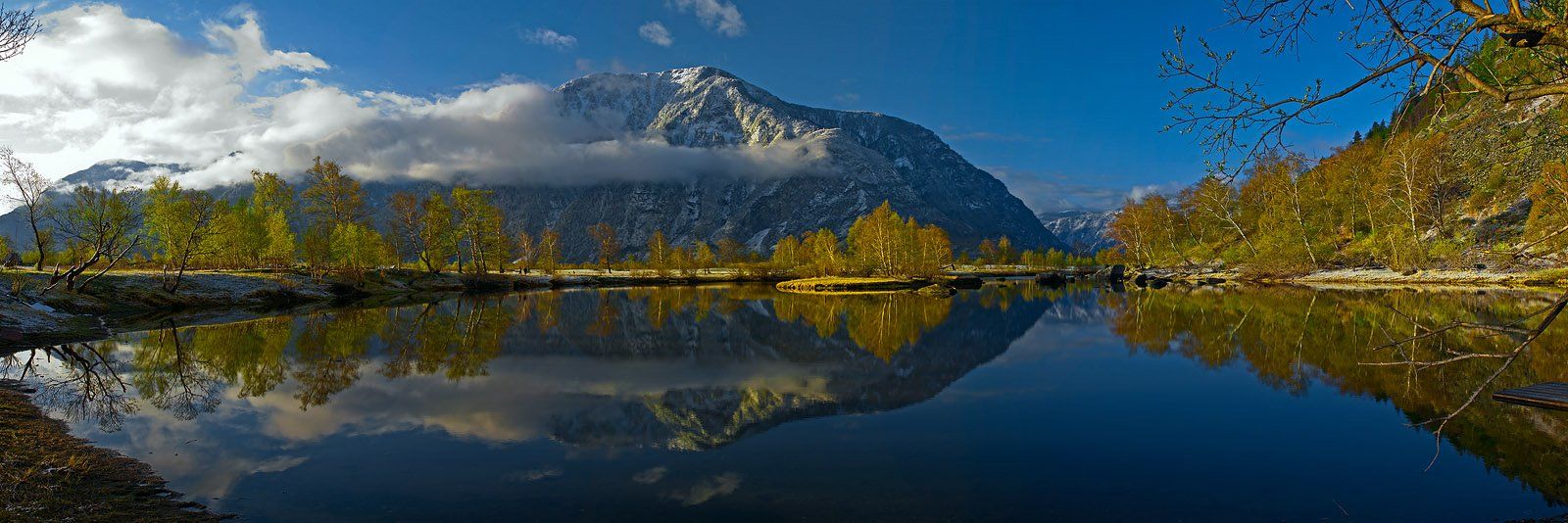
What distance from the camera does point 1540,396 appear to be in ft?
46.1

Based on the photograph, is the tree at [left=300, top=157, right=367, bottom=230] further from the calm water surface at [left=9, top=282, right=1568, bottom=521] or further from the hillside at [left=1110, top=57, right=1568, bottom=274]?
the hillside at [left=1110, top=57, right=1568, bottom=274]

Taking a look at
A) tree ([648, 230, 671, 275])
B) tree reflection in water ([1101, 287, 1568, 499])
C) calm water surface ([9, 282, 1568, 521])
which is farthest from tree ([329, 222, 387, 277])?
tree reflection in water ([1101, 287, 1568, 499])

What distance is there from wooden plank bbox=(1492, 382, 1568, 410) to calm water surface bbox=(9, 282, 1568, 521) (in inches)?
16.2

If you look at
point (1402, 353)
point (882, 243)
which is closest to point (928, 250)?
point (882, 243)

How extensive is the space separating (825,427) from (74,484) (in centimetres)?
1238

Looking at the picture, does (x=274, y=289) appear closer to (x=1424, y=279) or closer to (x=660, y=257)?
(x=660, y=257)

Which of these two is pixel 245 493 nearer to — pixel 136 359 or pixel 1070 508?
pixel 1070 508

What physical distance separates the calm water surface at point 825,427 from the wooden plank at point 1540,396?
411 mm

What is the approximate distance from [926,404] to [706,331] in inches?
743

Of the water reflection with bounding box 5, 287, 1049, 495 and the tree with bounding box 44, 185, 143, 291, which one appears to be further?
the tree with bounding box 44, 185, 143, 291

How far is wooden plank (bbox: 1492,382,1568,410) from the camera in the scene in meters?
13.6

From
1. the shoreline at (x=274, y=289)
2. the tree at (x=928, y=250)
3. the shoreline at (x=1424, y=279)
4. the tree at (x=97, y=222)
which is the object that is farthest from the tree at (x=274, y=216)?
the shoreline at (x=1424, y=279)

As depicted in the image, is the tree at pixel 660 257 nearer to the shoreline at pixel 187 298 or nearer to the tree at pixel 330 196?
the shoreline at pixel 187 298

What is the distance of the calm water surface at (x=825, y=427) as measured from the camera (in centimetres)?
998
